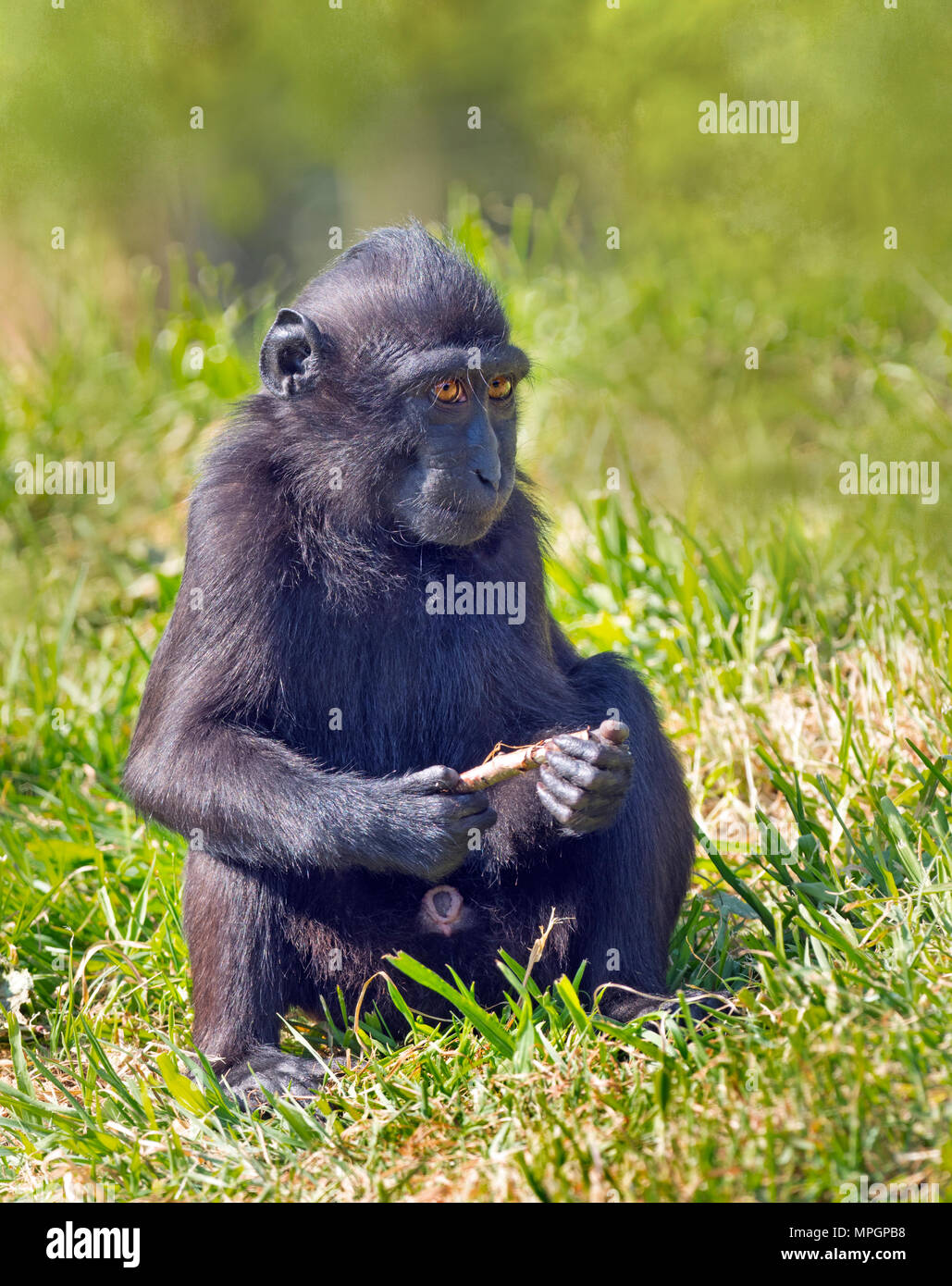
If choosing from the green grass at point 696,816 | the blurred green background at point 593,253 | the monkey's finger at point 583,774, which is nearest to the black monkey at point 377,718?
the monkey's finger at point 583,774

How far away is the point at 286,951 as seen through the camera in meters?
4.24

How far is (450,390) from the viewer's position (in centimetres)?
442

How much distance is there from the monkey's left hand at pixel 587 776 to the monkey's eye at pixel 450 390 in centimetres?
120

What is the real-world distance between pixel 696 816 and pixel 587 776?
5.89 feet

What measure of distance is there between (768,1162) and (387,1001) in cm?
158

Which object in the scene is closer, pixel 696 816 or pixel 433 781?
pixel 433 781

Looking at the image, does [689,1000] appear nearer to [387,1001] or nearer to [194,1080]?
[387,1001]

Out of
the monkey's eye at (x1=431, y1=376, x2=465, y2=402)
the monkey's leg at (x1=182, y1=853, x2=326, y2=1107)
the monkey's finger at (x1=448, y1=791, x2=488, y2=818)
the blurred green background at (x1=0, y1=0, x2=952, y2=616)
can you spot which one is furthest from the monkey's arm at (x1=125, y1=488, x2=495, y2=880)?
the blurred green background at (x1=0, y1=0, x2=952, y2=616)

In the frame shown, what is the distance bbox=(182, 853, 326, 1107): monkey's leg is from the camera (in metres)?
4.16

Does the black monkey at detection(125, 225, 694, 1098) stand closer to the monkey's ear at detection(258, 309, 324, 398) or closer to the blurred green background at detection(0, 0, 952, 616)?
the monkey's ear at detection(258, 309, 324, 398)

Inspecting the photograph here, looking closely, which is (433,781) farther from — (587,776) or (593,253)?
(593,253)

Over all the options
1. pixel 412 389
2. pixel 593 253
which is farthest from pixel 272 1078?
pixel 593 253

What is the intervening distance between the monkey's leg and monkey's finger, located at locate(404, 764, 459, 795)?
0.57 metres
